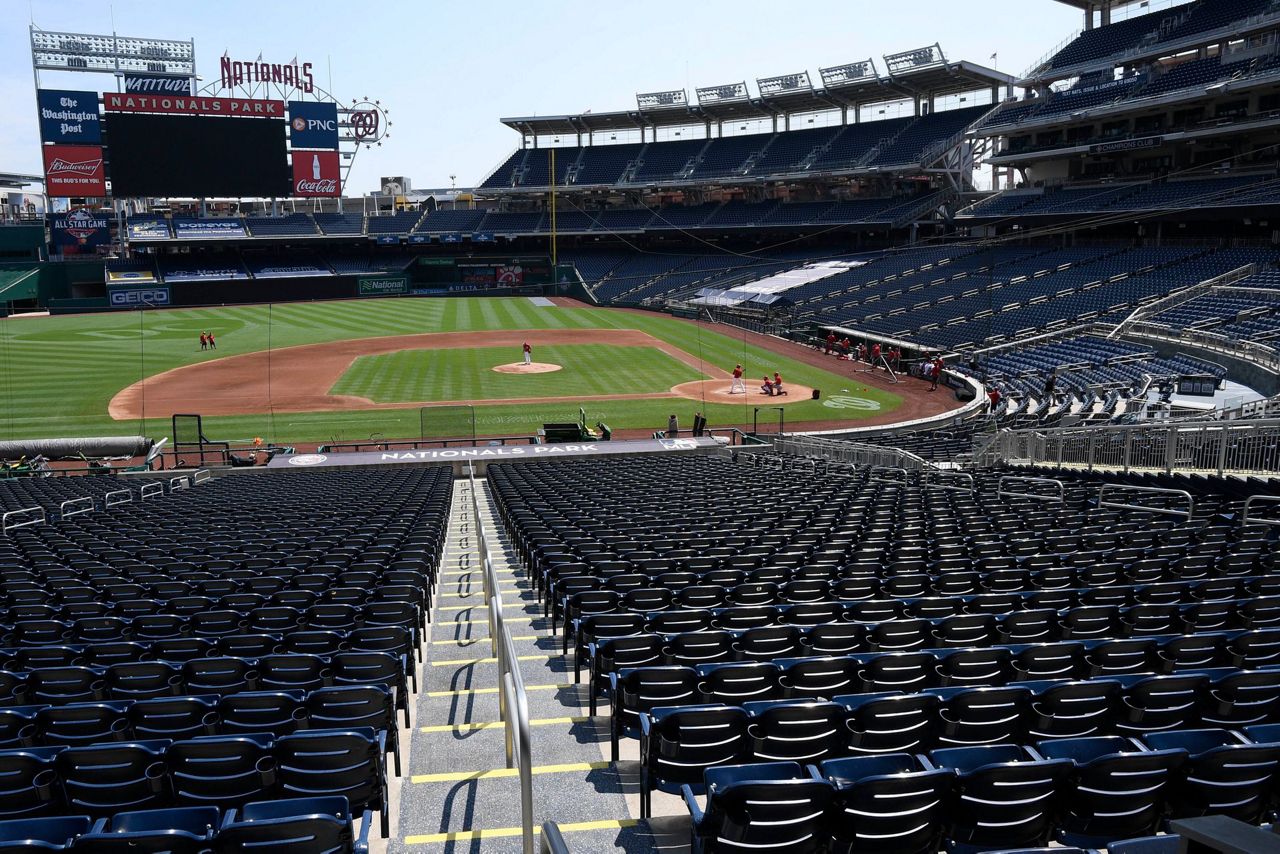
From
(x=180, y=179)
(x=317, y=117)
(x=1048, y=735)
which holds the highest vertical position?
(x=317, y=117)

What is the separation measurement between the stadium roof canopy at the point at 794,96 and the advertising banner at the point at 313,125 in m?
19.6

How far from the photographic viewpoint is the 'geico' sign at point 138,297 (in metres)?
74.6

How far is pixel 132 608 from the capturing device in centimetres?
919

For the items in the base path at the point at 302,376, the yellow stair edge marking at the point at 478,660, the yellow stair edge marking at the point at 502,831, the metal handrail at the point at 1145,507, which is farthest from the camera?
the base path at the point at 302,376

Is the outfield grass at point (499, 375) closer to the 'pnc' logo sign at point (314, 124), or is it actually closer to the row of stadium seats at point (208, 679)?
the row of stadium seats at point (208, 679)

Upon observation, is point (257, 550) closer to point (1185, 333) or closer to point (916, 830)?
point (916, 830)

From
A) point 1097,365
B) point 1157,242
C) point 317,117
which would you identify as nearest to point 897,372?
point 1097,365

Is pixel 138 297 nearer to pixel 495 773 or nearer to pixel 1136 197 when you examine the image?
pixel 1136 197

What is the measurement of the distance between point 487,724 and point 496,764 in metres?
0.82

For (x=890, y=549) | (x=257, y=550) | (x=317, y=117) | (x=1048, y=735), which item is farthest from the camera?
(x=317, y=117)

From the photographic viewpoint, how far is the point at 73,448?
2922 centimetres

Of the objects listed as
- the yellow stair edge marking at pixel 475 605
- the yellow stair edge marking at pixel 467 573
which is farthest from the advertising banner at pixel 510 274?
the yellow stair edge marking at pixel 475 605

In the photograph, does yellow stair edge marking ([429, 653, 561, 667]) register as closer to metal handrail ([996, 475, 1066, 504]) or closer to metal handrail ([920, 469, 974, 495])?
metal handrail ([996, 475, 1066, 504])

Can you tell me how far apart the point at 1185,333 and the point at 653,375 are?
945 inches
